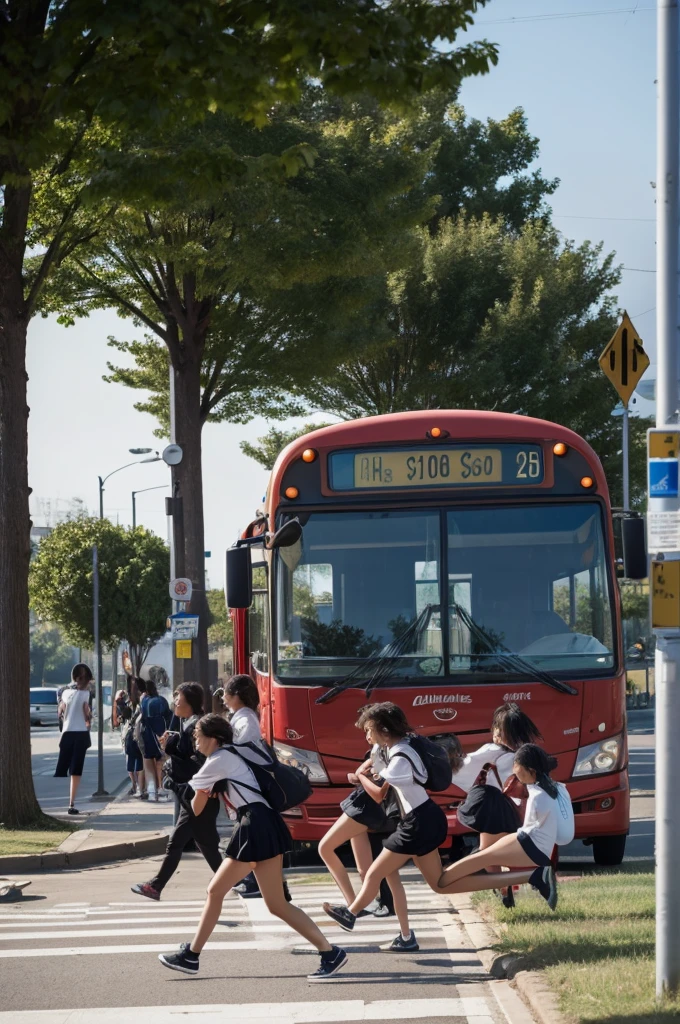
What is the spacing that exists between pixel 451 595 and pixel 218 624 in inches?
3393

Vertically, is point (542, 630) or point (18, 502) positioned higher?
point (18, 502)

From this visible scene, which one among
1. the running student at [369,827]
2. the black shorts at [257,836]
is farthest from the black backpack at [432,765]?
the black shorts at [257,836]

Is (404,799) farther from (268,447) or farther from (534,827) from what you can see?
(268,447)

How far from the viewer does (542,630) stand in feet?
36.2

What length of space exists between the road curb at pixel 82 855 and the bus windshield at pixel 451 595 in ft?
12.7

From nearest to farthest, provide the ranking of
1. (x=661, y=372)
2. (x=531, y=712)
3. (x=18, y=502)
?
(x=661, y=372), (x=531, y=712), (x=18, y=502)

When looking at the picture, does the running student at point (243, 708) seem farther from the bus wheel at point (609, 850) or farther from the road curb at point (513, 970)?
the bus wheel at point (609, 850)

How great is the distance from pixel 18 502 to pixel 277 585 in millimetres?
5523

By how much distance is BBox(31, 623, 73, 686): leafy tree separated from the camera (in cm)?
14975

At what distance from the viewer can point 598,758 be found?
11.0 metres

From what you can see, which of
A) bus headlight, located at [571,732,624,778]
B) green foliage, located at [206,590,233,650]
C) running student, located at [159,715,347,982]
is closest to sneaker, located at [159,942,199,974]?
running student, located at [159,715,347,982]

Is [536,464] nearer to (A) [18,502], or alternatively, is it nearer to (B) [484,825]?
(B) [484,825]

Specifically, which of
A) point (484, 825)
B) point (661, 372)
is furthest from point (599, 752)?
point (661, 372)

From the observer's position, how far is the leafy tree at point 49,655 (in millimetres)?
149750
